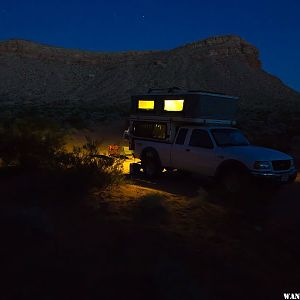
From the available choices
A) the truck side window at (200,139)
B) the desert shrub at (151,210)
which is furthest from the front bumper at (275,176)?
the desert shrub at (151,210)

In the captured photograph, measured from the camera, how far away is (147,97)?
1234 cm

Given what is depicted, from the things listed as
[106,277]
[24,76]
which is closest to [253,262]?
[106,277]

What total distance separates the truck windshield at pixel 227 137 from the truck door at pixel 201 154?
0.86 feet

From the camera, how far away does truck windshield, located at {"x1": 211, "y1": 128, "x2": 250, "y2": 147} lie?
1059cm

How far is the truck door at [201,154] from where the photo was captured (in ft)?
33.4

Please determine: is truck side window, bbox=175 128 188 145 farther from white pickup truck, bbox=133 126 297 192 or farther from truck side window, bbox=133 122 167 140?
truck side window, bbox=133 122 167 140

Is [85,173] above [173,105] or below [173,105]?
below

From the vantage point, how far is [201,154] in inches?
413

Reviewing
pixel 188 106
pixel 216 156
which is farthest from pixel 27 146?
pixel 216 156

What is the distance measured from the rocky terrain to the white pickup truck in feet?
177

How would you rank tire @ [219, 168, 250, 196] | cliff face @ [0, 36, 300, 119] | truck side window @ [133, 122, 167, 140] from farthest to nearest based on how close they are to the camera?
cliff face @ [0, 36, 300, 119]
truck side window @ [133, 122, 167, 140]
tire @ [219, 168, 250, 196]

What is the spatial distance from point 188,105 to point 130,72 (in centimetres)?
7667

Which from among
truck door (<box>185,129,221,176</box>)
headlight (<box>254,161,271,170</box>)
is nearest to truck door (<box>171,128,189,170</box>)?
truck door (<box>185,129,221,176</box>)

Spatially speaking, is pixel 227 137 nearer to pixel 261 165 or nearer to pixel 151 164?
pixel 261 165
